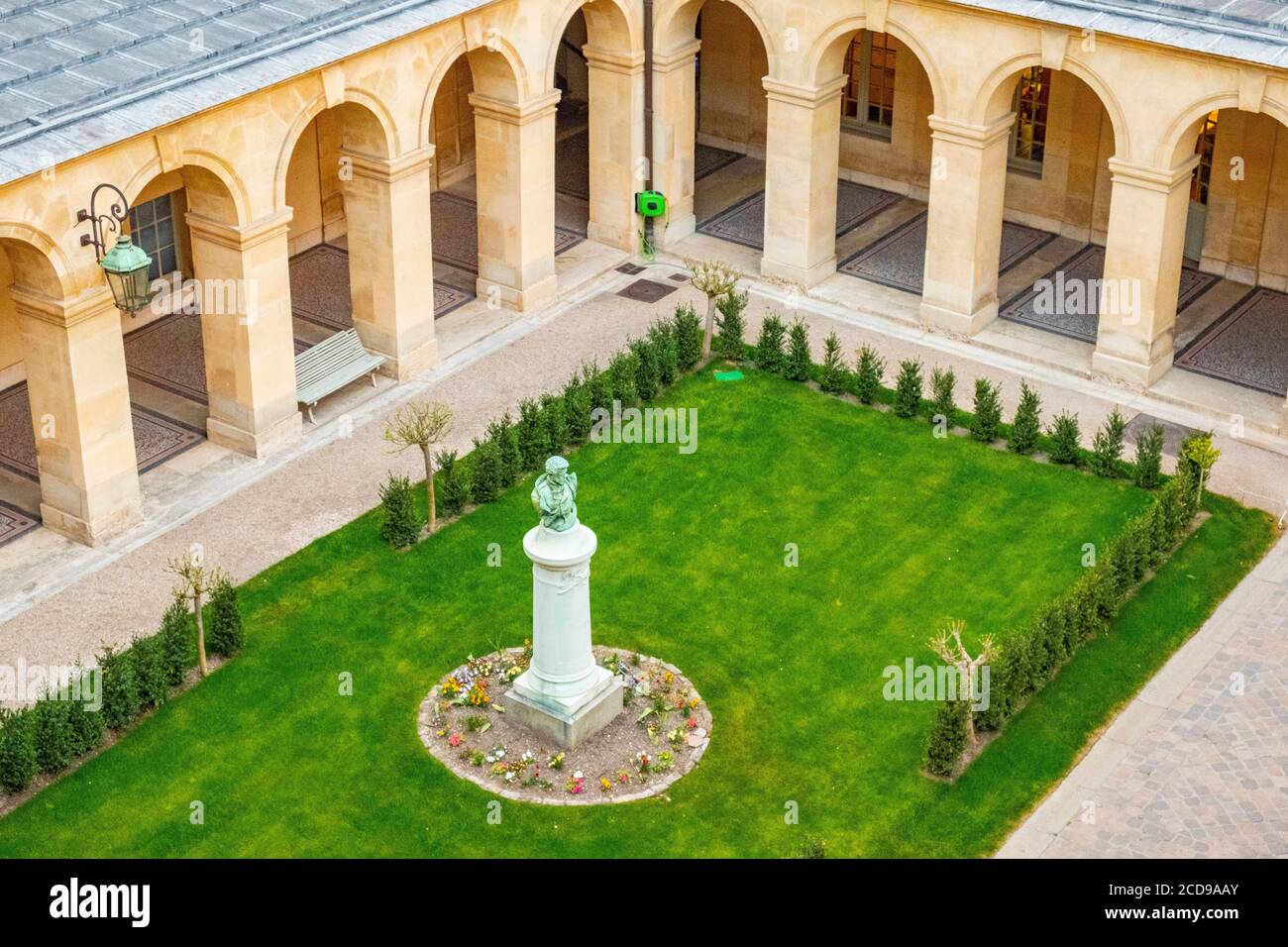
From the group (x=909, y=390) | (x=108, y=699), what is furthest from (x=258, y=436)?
(x=909, y=390)

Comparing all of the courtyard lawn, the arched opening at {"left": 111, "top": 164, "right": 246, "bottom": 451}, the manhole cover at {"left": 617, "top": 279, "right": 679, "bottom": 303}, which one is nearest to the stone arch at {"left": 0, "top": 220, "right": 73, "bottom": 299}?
the arched opening at {"left": 111, "top": 164, "right": 246, "bottom": 451}

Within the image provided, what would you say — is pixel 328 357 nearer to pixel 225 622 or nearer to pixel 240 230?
pixel 240 230

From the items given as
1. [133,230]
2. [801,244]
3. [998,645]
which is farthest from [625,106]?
[998,645]

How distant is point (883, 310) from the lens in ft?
125

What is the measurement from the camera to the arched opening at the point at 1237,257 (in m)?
36.2

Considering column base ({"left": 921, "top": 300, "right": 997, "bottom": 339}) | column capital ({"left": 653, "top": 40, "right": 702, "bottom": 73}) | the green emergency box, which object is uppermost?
column capital ({"left": 653, "top": 40, "right": 702, "bottom": 73})

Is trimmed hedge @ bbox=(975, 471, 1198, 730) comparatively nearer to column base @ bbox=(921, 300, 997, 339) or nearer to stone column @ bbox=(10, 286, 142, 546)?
column base @ bbox=(921, 300, 997, 339)

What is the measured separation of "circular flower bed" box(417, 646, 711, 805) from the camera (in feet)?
84.7

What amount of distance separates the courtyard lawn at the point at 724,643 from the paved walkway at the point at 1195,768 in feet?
1.37

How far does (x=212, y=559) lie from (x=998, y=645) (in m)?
11.6

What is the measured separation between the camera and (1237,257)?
38812 mm

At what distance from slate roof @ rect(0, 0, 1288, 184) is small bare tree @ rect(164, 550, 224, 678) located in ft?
18.9

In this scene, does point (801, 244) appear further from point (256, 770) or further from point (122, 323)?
point (256, 770)

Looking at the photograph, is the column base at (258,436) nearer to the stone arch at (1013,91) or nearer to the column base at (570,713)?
the column base at (570,713)
